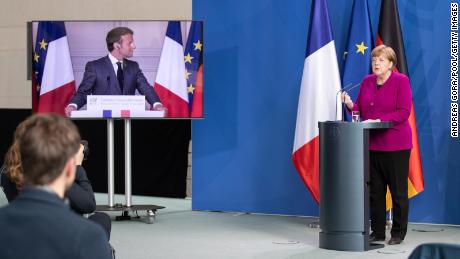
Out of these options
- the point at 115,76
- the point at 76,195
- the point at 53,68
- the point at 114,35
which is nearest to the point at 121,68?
the point at 115,76

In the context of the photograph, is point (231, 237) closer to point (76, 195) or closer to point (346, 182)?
point (346, 182)

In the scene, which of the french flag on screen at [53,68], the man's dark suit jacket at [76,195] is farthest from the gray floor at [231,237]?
the man's dark suit jacket at [76,195]

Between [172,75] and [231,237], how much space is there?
5.10 ft

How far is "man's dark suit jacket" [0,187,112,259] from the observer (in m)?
1.60

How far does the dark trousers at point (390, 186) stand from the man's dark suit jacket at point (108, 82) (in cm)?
208

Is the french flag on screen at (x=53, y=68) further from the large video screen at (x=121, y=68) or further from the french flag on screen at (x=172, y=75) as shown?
the french flag on screen at (x=172, y=75)

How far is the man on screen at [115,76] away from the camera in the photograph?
6750 millimetres

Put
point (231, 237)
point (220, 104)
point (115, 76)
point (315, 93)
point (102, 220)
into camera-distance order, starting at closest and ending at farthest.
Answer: point (102, 220) → point (231, 237) → point (315, 93) → point (115, 76) → point (220, 104)

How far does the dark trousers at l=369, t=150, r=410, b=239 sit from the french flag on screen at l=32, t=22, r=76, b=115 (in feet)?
8.86

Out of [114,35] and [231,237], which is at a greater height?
[114,35]

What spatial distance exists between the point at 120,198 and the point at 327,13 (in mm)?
3377

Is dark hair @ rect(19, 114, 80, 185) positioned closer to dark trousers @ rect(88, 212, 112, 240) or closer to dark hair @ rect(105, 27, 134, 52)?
dark trousers @ rect(88, 212, 112, 240)

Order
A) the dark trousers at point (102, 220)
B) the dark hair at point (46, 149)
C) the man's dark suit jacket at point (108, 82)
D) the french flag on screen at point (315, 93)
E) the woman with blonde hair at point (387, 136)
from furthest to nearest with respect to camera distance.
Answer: the man's dark suit jacket at point (108, 82) < the french flag on screen at point (315, 93) < the woman with blonde hair at point (387, 136) < the dark trousers at point (102, 220) < the dark hair at point (46, 149)

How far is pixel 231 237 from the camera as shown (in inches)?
238
